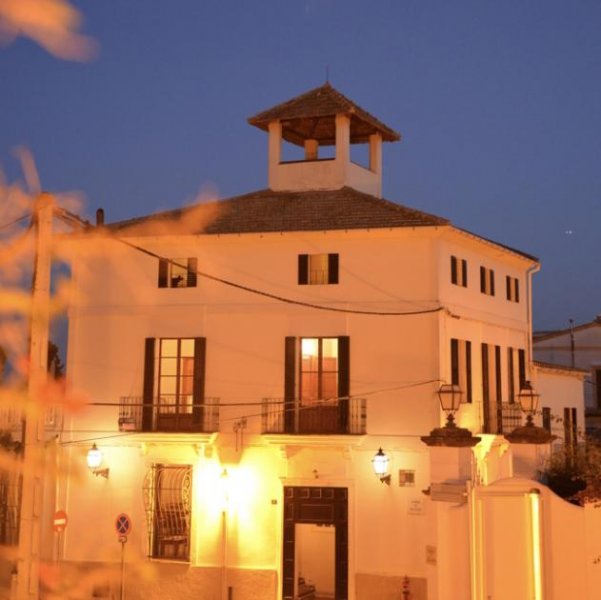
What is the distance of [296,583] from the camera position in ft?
72.5

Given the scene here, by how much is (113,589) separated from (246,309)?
721 cm

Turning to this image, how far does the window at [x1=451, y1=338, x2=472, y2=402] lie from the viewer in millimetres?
23141

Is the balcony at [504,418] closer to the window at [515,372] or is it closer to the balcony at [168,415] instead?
the window at [515,372]

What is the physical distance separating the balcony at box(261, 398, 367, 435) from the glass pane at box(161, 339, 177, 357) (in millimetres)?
2838

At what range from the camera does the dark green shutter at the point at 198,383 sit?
Result: 74.8ft

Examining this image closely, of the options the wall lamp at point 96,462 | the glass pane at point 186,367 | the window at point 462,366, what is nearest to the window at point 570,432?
the window at point 462,366

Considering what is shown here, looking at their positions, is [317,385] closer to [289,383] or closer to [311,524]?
[289,383]

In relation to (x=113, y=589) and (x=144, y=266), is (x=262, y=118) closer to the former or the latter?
(x=144, y=266)

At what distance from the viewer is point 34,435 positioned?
44.6ft

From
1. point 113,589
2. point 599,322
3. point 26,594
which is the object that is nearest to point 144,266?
point 113,589

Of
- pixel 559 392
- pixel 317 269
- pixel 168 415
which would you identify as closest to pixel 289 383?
pixel 317 269

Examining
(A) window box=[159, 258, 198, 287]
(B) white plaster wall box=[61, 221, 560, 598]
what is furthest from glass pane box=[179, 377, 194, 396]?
(A) window box=[159, 258, 198, 287]

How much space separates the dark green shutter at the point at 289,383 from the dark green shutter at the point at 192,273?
111 inches

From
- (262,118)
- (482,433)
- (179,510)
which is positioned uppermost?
(262,118)
